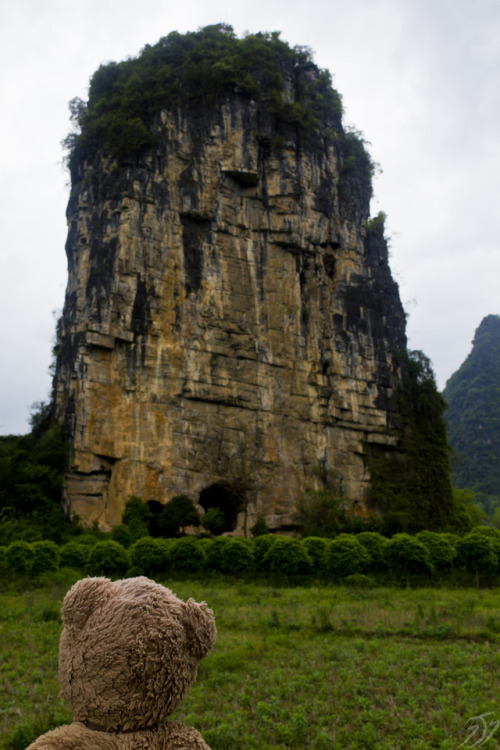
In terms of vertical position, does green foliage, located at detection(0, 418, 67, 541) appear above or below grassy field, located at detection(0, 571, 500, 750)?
above

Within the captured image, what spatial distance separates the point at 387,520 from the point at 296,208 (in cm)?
1654

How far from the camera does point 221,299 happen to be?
111 ft

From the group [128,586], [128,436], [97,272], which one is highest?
[97,272]

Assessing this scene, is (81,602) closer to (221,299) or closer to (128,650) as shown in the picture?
(128,650)

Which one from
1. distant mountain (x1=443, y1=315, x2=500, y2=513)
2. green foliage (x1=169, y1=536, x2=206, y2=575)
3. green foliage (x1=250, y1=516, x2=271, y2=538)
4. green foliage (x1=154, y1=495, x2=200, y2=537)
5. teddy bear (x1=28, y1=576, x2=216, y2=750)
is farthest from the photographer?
distant mountain (x1=443, y1=315, x2=500, y2=513)

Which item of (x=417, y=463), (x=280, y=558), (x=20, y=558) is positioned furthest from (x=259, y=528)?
(x=20, y=558)

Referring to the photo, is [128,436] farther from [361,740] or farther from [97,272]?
[361,740]

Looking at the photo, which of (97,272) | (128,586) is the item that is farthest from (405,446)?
(128,586)

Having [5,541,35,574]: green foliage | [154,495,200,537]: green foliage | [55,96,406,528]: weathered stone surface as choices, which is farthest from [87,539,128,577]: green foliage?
[55,96,406,528]: weathered stone surface

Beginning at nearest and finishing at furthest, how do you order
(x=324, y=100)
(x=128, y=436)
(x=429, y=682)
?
(x=429, y=682)
(x=128, y=436)
(x=324, y=100)

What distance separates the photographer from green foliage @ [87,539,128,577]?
1712 cm

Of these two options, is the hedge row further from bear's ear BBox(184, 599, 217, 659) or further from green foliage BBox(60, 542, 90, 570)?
bear's ear BBox(184, 599, 217, 659)

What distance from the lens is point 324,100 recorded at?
4100 centimetres

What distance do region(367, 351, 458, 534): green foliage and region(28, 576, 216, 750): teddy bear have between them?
3216cm
